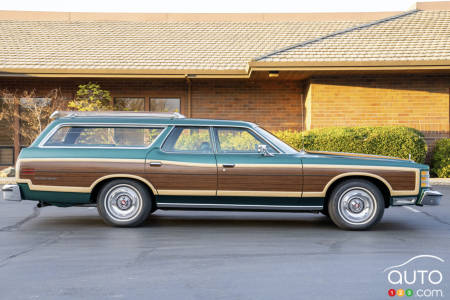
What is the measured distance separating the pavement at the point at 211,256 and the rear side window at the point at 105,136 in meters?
1.27

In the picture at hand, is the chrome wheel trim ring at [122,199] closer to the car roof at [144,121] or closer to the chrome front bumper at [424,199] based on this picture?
the car roof at [144,121]

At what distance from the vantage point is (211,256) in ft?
20.4

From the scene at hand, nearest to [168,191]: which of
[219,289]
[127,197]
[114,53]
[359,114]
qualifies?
[127,197]

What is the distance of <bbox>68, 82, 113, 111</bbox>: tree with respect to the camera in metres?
18.0

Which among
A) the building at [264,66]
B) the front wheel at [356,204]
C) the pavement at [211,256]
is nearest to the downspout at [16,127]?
the building at [264,66]

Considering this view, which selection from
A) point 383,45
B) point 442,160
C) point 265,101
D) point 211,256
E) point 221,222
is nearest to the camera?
point 211,256

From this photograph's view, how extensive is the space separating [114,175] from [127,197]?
1.28 feet

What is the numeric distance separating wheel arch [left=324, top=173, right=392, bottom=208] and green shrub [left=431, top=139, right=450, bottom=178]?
29.0 feet

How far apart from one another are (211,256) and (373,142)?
1064 centimetres

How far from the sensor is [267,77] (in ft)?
59.9

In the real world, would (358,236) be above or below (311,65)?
below

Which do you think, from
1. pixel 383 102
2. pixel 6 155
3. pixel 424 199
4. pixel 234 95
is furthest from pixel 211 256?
pixel 6 155

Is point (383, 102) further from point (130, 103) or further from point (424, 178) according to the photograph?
point (424, 178)

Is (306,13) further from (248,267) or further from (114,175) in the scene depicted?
(248,267)
